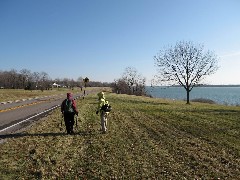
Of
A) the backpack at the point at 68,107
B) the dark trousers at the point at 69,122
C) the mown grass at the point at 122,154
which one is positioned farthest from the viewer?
the backpack at the point at 68,107

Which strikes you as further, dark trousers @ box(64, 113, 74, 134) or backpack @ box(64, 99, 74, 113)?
backpack @ box(64, 99, 74, 113)

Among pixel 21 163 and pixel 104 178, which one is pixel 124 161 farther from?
pixel 21 163

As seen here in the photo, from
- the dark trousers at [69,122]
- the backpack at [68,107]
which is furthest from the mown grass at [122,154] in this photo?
the backpack at [68,107]

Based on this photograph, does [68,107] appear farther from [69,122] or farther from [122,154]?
[122,154]

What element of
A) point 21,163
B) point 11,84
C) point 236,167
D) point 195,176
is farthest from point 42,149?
point 11,84

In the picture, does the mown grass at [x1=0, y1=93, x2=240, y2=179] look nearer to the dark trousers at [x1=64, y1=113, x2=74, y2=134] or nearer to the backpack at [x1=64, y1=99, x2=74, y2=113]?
the dark trousers at [x1=64, y1=113, x2=74, y2=134]

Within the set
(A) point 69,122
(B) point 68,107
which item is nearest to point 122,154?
(A) point 69,122

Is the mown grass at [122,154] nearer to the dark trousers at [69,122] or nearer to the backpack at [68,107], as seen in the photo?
the dark trousers at [69,122]

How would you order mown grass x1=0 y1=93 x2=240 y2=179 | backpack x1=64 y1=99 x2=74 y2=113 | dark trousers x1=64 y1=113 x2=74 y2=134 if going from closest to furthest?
mown grass x1=0 y1=93 x2=240 y2=179 < dark trousers x1=64 y1=113 x2=74 y2=134 < backpack x1=64 y1=99 x2=74 y2=113

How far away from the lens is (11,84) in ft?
428

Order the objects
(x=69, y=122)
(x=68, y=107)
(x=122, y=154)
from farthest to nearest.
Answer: (x=68, y=107)
(x=69, y=122)
(x=122, y=154)

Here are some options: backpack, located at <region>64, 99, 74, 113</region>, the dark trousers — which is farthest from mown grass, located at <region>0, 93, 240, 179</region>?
backpack, located at <region>64, 99, 74, 113</region>

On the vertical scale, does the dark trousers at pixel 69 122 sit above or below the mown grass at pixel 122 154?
above

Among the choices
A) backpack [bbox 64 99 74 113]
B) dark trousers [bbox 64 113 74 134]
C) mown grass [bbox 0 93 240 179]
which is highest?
backpack [bbox 64 99 74 113]
